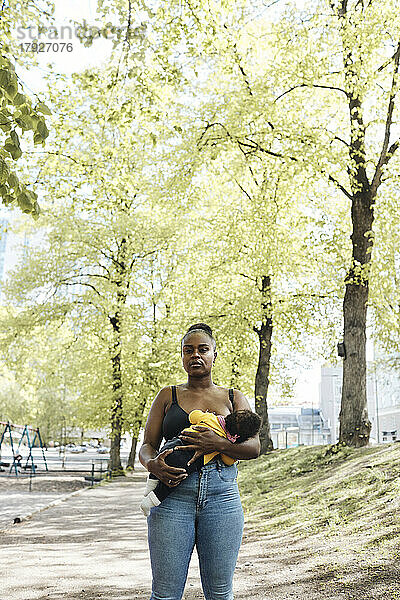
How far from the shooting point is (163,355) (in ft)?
77.7

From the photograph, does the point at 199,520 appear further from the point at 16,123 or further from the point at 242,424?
the point at 16,123

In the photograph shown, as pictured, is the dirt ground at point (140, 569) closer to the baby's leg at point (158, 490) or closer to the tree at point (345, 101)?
the baby's leg at point (158, 490)

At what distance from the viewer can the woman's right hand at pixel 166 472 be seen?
3.00m

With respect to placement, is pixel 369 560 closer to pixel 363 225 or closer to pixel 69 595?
pixel 69 595

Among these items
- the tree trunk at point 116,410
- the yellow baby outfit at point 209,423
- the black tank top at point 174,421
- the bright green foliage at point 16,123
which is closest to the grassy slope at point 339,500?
the yellow baby outfit at point 209,423

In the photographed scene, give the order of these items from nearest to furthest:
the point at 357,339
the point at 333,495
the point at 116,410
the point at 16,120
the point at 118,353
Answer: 1. the point at 16,120
2. the point at 333,495
3. the point at 357,339
4. the point at 118,353
5. the point at 116,410

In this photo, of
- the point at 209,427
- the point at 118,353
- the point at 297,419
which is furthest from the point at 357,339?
the point at 297,419

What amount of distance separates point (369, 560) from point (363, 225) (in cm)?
822

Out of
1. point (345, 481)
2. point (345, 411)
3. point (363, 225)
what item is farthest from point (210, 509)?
point (363, 225)

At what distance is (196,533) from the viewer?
3109mm

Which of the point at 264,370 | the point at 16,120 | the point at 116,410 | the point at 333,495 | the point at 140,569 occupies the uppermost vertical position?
the point at 16,120

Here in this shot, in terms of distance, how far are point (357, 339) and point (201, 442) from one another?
397 inches

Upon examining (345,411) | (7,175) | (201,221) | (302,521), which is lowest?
(302,521)

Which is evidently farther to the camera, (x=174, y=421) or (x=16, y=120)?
(x=16, y=120)
